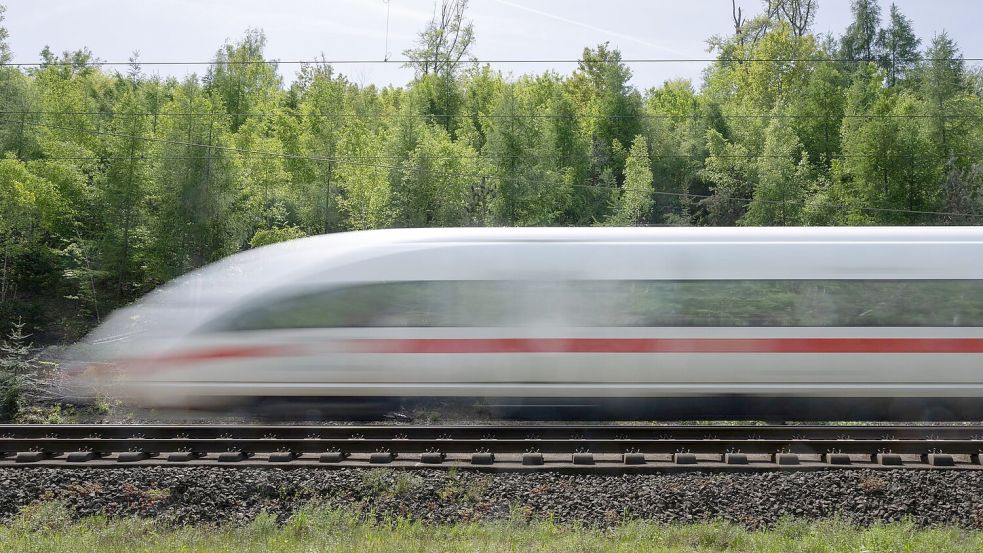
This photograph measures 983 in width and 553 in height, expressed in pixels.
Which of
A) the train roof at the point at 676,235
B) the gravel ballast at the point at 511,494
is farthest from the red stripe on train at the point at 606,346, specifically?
the gravel ballast at the point at 511,494

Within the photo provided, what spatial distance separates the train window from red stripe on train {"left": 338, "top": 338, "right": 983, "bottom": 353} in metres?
0.18

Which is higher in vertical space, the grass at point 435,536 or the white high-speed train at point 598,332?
the white high-speed train at point 598,332

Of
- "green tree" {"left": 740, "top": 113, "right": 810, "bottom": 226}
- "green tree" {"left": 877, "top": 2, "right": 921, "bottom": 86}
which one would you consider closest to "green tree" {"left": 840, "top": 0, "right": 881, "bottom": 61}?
"green tree" {"left": 877, "top": 2, "right": 921, "bottom": 86}

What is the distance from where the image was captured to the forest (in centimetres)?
3666

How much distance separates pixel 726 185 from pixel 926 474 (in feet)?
121

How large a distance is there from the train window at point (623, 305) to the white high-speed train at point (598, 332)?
0.6 inches

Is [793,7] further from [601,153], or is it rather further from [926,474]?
[926,474]

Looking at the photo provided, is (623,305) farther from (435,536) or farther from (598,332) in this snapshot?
(435,536)

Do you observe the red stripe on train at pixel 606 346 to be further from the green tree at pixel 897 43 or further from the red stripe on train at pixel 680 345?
the green tree at pixel 897 43

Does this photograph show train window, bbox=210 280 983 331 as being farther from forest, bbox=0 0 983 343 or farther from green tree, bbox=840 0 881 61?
green tree, bbox=840 0 881 61

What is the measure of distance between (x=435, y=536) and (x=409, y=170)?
102 ft

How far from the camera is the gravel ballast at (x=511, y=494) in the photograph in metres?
7.50

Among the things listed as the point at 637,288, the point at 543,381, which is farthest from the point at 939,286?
the point at 543,381

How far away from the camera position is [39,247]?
1531 inches
